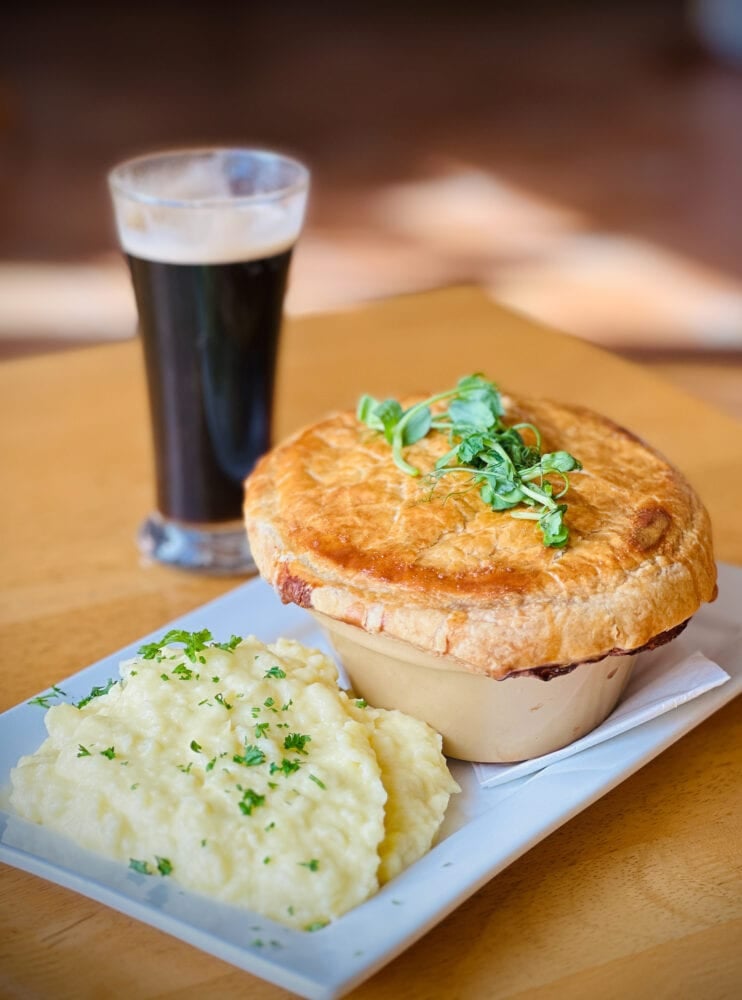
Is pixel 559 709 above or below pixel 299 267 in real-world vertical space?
Answer: above

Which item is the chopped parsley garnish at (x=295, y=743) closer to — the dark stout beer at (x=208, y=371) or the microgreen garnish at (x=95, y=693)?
the microgreen garnish at (x=95, y=693)

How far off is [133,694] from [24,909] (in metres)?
0.22

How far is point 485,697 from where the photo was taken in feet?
4.03

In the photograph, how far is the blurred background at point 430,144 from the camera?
16.7 ft

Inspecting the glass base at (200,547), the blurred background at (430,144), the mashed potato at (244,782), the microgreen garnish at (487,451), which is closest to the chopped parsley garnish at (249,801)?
the mashed potato at (244,782)

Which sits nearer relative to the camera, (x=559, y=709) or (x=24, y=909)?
(x=24, y=909)

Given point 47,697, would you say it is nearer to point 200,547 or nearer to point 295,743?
point 295,743

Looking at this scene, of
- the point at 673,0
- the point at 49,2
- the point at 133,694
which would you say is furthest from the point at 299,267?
the point at 673,0

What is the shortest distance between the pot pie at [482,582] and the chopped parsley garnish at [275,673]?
0.07m

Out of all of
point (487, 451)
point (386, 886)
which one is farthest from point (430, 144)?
point (386, 886)

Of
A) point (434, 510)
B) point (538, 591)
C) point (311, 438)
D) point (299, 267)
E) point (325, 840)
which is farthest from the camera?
point (299, 267)

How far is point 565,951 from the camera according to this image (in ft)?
3.54

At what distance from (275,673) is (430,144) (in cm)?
646

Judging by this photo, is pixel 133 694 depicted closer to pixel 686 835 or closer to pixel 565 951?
pixel 565 951
